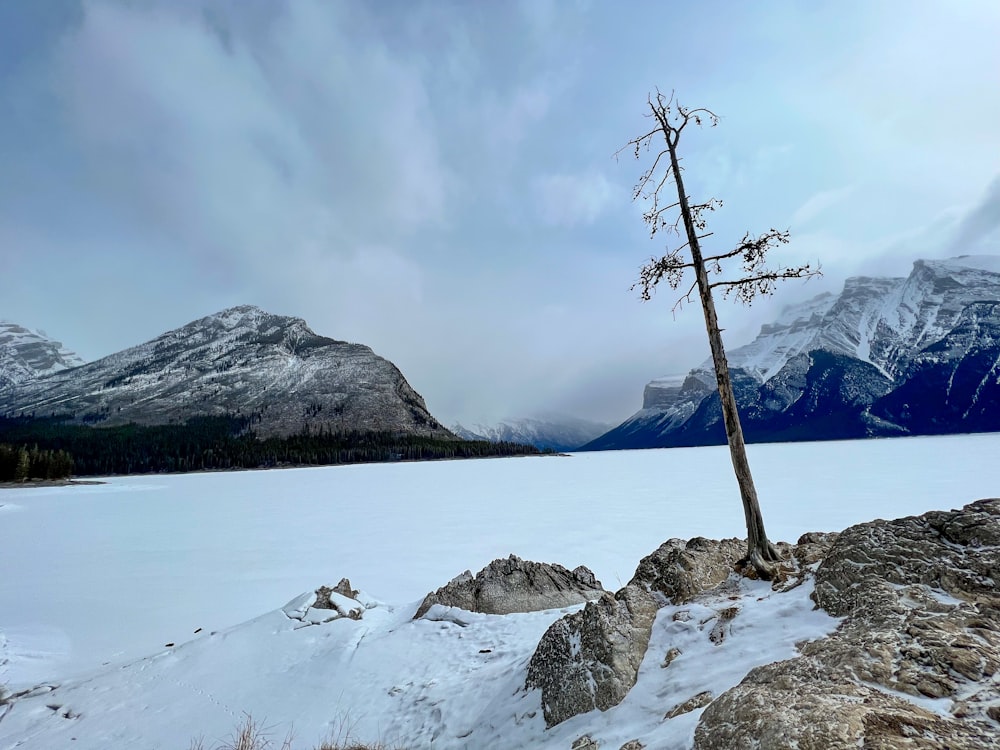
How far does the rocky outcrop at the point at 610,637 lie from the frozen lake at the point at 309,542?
831 centimetres

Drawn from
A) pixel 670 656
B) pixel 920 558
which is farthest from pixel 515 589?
pixel 920 558

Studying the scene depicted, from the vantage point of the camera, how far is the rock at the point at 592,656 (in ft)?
20.6

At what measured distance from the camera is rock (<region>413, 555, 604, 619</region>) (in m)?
12.9

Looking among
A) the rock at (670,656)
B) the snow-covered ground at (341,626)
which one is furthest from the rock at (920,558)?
the rock at (670,656)

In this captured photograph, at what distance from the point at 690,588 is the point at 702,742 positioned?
4441 millimetres

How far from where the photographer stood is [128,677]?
11.3m

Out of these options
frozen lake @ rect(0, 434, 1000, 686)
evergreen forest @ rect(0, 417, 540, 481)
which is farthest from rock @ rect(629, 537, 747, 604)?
evergreen forest @ rect(0, 417, 540, 481)

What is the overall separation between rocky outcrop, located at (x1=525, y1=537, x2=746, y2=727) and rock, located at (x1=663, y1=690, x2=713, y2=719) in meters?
1.00

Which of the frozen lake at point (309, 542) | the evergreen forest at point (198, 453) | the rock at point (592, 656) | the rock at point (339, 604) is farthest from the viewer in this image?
the evergreen forest at point (198, 453)

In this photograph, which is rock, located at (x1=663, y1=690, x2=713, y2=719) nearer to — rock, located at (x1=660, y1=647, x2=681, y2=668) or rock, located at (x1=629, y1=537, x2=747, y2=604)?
rock, located at (x1=660, y1=647, x2=681, y2=668)

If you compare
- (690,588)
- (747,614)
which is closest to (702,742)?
(747,614)

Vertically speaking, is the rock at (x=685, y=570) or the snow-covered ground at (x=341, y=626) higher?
the rock at (x=685, y=570)

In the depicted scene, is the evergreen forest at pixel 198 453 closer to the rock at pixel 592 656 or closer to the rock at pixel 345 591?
the rock at pixel 345 591

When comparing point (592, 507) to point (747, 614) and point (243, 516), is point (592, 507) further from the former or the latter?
point (747, 614)
